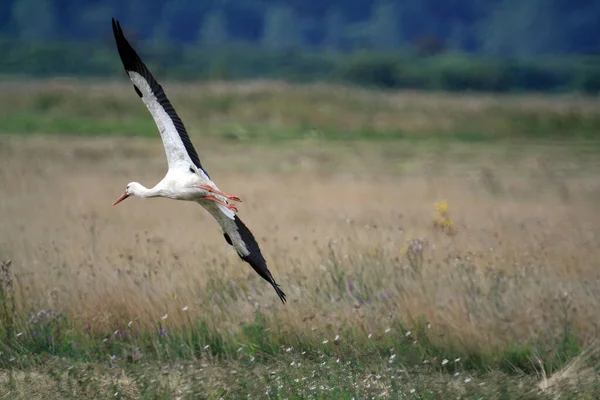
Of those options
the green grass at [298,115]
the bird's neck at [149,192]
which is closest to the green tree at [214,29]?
the green grass at [298,115]

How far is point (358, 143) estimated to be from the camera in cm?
3014

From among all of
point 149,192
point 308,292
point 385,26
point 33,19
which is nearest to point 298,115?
point 308,292

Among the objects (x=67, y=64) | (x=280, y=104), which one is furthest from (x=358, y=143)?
(x=67, y=64)

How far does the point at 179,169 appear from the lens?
920 cm

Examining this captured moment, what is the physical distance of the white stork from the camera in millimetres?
8992

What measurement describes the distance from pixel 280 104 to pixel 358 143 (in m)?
7.36

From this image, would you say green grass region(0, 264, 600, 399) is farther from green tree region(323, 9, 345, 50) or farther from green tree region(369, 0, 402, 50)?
green tree region(369, 0, 402, 50)

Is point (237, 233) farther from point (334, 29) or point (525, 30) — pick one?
point (334, 29)

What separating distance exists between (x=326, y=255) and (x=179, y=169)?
8.50 ft

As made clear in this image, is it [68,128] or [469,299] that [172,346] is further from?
[68,128]

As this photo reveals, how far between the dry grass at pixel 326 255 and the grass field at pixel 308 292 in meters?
0.03

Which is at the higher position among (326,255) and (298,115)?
(298,115)

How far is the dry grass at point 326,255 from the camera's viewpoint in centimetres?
957

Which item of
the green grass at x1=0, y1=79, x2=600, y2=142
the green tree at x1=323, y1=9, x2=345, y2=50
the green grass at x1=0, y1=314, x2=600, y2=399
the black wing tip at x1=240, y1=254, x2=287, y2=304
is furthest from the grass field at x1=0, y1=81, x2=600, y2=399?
the green tree at x1=323, y1=9, x2=345, y2=50
